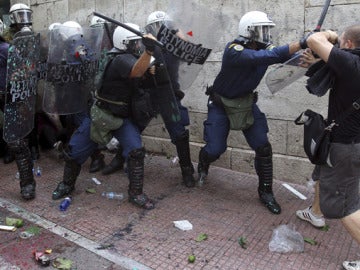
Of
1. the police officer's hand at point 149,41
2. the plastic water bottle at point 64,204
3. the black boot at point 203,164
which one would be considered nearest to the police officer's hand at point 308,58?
the police officer's hand at point 149,41

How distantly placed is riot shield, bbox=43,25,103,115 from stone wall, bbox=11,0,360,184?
945mm

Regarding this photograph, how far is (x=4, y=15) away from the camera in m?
7.55

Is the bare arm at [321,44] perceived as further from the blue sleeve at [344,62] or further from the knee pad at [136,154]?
the knee pad at [136,154]

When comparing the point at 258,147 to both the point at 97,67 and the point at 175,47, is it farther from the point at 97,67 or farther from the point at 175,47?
the point at 97,67

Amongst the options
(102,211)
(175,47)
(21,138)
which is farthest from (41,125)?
(175,47)

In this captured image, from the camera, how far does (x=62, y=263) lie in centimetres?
300

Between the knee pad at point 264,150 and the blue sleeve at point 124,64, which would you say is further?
the knee pad at point 264,150

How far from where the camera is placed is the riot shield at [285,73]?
3236 millimetres

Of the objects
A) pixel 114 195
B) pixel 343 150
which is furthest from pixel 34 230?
pixel 343 150

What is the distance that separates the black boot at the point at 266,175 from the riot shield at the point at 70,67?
1.98 metres

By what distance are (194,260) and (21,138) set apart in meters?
2.15

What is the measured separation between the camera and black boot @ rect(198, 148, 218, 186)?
4.11 metres

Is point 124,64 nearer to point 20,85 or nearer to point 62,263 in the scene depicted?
point 20,85

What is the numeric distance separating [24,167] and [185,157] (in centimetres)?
172
